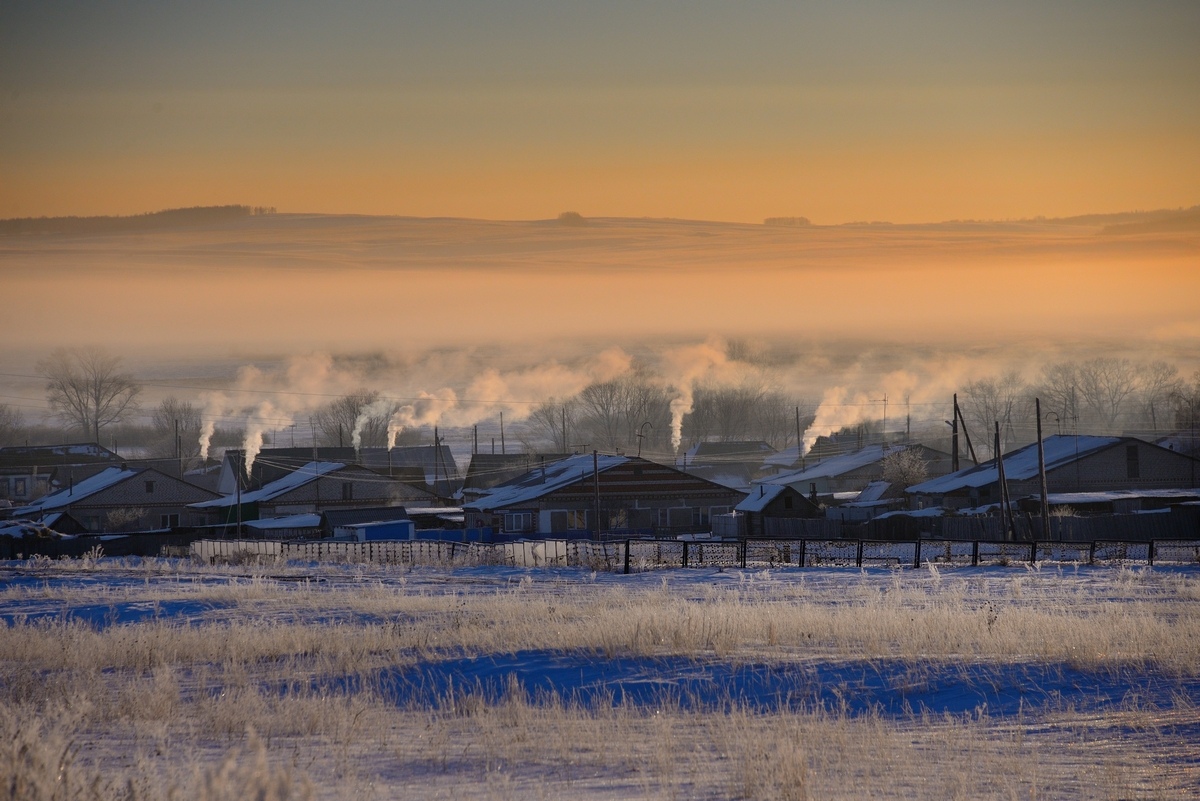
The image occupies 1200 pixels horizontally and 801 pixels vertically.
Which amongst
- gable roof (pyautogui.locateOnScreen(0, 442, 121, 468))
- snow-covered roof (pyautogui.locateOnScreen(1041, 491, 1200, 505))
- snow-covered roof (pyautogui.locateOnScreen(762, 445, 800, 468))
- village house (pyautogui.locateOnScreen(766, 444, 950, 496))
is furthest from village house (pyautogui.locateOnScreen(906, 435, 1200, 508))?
gable roof (pyautogui.locateOnScreen(0, 442, 121, 468))

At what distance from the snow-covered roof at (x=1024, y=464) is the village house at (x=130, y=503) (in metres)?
45.7

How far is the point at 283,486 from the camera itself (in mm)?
72812

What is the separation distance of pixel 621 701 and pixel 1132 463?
60545 millimetres

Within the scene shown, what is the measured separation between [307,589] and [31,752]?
947 inches

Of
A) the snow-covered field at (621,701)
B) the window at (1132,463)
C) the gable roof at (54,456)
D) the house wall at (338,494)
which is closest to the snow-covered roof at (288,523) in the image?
the house wall at (338,494)

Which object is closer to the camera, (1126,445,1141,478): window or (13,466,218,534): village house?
(1126,445,1141,478): window

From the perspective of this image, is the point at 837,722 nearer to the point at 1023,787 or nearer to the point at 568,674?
the point at 1023,787

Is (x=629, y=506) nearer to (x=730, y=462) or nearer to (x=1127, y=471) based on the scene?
(x=1127, y=471)

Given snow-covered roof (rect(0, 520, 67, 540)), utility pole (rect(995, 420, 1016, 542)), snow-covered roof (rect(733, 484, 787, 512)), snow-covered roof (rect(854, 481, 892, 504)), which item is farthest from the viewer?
snow-covered roof (rect(854, 481, 892, 504))

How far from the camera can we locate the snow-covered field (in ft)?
30.4

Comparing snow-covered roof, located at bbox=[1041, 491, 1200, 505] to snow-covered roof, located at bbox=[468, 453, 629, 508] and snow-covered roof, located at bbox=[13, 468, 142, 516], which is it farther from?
snow-covered roof, located at bbox=[13, 468, 142, 516]

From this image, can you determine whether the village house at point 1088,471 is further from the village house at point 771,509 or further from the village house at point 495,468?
the village house at point 495,468

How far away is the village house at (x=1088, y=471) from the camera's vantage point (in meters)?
64.2

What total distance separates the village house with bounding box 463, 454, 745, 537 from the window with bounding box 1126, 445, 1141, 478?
71.4 feet
